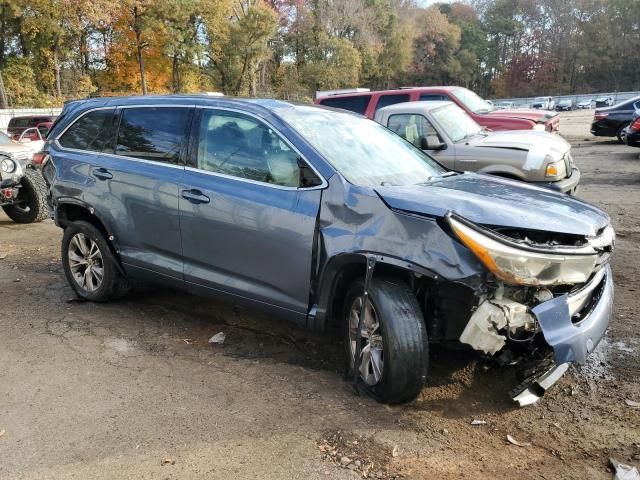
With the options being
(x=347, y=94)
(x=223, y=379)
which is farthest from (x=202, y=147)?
(x=347, y=94)

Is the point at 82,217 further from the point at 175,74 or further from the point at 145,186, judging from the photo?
the point at 175,74

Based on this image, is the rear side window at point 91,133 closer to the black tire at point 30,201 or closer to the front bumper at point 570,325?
the front bumper at point 570,325

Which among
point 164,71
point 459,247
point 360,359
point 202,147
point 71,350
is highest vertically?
point 164,71

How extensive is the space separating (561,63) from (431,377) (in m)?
87.4

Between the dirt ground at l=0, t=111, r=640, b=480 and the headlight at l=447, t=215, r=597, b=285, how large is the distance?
87cm

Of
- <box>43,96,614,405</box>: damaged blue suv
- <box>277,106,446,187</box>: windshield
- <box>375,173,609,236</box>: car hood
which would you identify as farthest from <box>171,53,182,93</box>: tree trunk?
<box>375,173,609,236</box>: car hood

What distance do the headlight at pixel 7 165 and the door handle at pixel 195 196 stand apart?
585cm

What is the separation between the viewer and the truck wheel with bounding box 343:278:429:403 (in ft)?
10.1

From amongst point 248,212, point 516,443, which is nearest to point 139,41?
point 248,212

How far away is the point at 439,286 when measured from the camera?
10.0 ft

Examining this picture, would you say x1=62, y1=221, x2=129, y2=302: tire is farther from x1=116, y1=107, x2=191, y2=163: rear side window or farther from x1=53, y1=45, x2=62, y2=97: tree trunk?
x1=53, y1=45, x2=62, y2=97: tree trunk

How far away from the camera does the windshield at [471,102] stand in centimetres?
1115

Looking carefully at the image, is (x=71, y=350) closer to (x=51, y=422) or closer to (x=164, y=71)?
(x=51, y=422)

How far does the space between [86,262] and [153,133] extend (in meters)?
1.43
